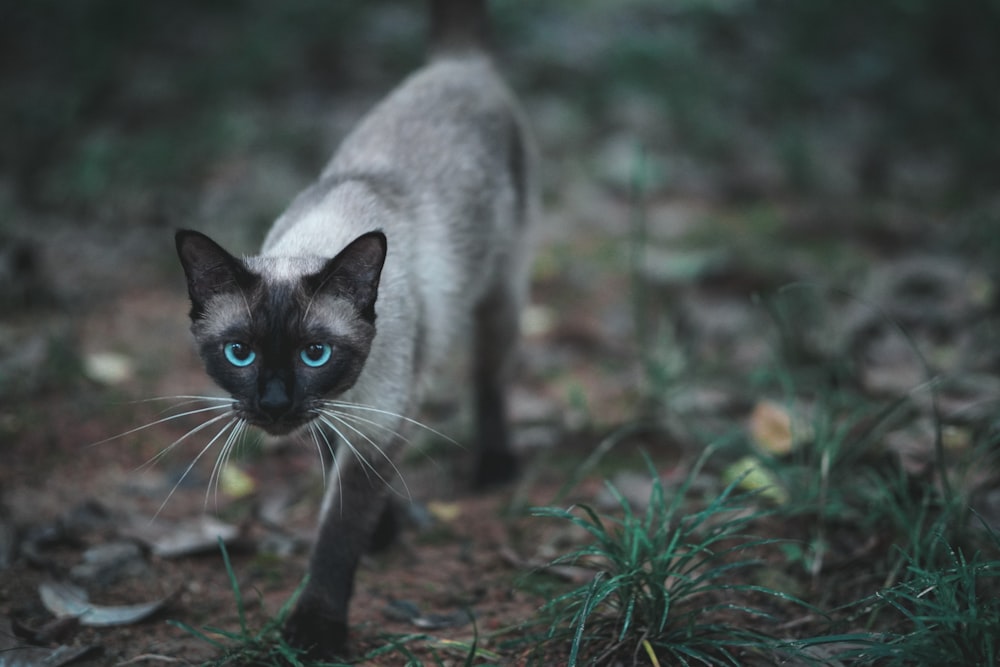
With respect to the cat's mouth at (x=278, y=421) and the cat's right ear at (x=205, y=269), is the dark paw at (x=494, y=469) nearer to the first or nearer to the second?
the cat's mouth at (x=278, y=421)

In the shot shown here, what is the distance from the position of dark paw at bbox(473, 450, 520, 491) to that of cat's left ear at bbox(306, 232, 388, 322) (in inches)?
52.7

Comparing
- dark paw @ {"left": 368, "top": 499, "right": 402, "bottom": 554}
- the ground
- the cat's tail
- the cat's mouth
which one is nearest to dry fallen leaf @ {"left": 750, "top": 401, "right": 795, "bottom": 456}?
the ground

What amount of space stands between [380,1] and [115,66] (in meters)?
2.41

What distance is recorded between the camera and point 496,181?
347 cm

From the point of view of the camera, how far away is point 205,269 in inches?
93.9

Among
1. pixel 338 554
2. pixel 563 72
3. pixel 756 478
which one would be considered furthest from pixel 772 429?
pixel 563 72

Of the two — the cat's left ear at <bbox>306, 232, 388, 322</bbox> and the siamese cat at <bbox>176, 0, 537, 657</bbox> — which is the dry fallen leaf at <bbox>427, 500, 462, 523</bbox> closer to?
the siamese cat at <bbox>176, 0, 537, 657</bbox>

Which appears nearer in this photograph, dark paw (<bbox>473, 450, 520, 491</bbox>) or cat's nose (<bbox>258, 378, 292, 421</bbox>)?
cat's nose (<bbox>258, 378, 292, 421</bbox>)

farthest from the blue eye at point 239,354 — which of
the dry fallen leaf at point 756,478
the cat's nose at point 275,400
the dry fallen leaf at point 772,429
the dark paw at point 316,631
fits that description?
the dry fallen leaf at point 772,429

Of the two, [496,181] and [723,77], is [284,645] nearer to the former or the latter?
[496,181]

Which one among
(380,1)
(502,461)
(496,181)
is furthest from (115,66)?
(502,461)

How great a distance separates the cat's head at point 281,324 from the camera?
2.29 m

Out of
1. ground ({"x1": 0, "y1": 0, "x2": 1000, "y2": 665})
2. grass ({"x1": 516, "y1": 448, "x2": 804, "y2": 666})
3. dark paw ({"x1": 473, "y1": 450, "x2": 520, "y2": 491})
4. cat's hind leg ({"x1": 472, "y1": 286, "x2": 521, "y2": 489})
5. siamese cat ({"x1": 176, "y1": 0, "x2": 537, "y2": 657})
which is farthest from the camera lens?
cat's hind leg ({"x1": 472, "y1": 286, "x2": 521, "y2": 489})

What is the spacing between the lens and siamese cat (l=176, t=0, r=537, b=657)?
7.68 ft
